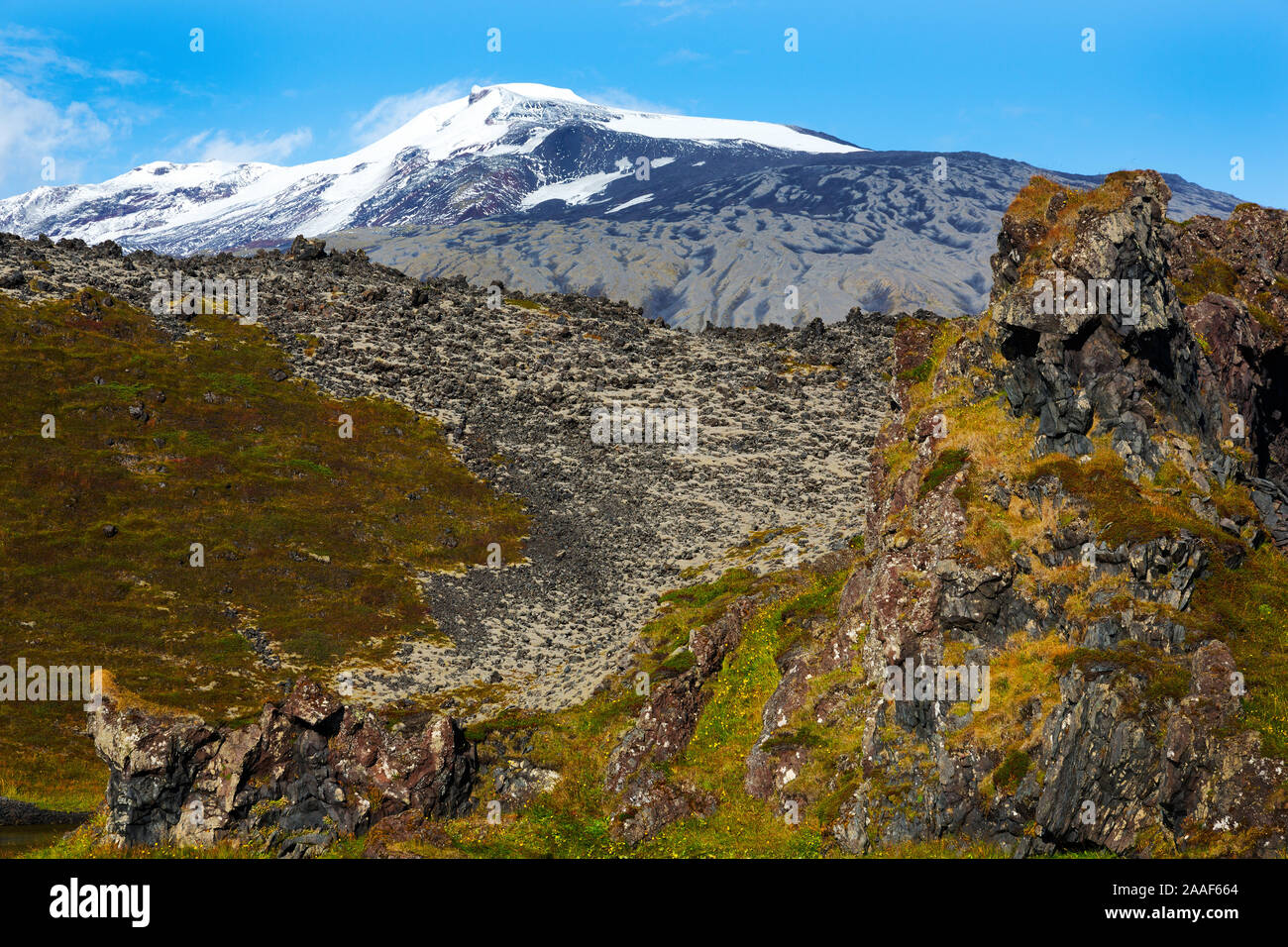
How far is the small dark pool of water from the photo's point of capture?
1657 inches

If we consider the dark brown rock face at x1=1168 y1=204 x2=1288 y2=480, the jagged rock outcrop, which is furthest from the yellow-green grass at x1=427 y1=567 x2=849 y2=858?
the dark brown rock face at x1=1168 y1=204 x2=1288 y2=480

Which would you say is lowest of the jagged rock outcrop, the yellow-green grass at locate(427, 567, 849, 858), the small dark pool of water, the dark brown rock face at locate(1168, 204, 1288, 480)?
the small dark pool of water

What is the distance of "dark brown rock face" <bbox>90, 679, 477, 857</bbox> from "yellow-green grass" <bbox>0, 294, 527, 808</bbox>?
789 inches

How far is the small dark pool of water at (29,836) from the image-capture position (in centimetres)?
4209

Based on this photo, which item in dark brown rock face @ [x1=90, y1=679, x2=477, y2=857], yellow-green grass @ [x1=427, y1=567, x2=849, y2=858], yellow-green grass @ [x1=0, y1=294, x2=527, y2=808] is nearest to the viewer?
yellow-green grass @ [x1=427, y1=567, x2=849, y2=858]

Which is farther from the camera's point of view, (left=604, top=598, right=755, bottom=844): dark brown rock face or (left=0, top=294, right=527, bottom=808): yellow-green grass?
(left=0, top=294, right=527, bottom=808): yellow-green grass

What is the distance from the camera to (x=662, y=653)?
150 ft

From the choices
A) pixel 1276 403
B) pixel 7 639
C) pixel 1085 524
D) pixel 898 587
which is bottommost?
pixel 7 639

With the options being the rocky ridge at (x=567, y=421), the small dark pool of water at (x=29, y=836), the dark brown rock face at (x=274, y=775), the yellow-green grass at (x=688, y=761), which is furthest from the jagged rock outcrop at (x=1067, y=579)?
the small dark pool of water at (x=29, y=836)

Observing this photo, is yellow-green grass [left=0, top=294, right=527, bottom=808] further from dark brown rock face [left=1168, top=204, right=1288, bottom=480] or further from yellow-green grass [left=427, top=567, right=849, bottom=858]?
dark brown rock face [left=1168, top=204, right=1288, bottom=480]
